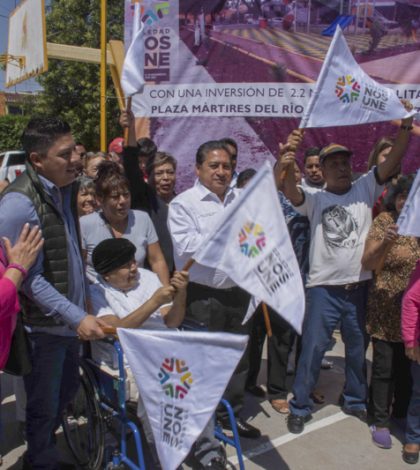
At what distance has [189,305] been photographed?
3498 millimetres

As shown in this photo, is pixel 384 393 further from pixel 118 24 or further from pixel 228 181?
pixel 118 24

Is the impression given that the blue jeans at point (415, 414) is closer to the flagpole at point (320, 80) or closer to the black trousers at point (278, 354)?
the black trousers at point (278, 354)

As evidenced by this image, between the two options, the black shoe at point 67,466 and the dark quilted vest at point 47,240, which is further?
the black shoe at point 67,466

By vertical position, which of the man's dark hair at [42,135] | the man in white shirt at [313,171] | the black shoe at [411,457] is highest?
the man's dark hair at [42,135]

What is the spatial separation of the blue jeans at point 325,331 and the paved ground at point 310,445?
203 mm

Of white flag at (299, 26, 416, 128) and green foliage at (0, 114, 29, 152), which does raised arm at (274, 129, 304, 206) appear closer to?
white flag at (299, 26, 416, 128)

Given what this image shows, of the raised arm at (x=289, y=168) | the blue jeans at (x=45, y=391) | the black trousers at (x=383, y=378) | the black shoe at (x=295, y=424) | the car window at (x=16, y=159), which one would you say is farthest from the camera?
the car window at (x=16, y=159)

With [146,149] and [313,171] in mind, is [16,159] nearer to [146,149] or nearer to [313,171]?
[146,149]

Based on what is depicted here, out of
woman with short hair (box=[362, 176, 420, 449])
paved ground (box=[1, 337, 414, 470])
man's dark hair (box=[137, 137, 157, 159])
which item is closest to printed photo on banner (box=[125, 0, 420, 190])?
man's dark hair (box=[137, 137, 157, 159])

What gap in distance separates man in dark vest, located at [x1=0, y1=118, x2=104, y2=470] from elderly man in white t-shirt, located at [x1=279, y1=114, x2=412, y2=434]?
4.90 feet

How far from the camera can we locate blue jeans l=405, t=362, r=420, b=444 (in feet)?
11.5

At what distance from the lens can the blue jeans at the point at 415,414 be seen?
350 cm

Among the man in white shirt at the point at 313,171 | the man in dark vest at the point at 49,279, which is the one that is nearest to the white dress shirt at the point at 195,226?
the man in dark vest at the point at 49,279

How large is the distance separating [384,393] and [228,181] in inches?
70.2
